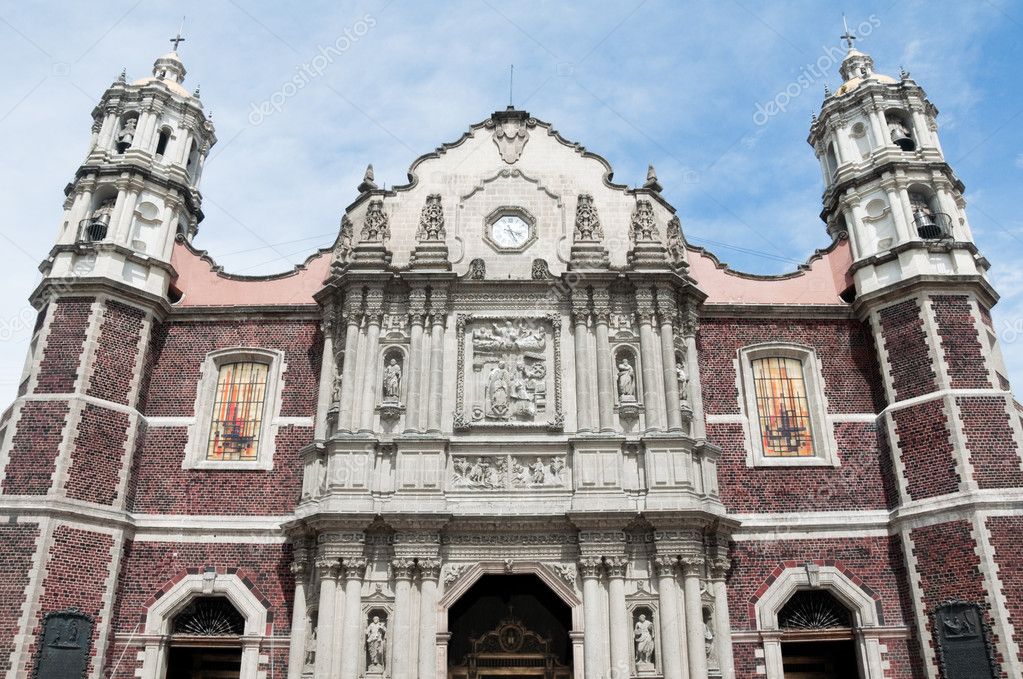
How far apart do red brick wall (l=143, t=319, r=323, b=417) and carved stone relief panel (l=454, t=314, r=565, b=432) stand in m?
3.96

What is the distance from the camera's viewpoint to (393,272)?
65.3 feet

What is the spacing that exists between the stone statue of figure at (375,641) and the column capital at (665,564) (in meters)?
5.62

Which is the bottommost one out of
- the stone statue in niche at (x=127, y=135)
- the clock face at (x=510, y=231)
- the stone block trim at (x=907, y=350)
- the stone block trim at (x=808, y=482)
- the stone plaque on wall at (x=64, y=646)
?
the stone plaque on wall at (x=64, y=646)

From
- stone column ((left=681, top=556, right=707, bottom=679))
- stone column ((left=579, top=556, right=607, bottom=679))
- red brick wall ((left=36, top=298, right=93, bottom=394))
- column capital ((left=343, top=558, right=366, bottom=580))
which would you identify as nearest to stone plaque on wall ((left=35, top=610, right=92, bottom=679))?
red brick wall ((left=36, top=298, right=93, bottom=394))

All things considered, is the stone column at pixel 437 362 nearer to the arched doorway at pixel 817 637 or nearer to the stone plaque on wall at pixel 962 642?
the arched doorway at pixel 817 637

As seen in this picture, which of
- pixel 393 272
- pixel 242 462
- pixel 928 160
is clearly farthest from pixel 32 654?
pixel 928 160

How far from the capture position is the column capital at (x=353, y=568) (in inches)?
673

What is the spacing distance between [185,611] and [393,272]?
8845 mm

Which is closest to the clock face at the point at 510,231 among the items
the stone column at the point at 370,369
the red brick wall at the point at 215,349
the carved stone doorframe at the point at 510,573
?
the stone column at the point at 370,369

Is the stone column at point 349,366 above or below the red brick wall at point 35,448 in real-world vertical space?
above

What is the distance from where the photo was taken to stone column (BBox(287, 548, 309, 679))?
55.9 feet

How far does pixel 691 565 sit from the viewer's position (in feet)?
56.1

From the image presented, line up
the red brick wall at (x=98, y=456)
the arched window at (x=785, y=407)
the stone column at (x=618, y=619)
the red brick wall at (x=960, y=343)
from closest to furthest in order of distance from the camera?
1. the stone column at (x=618, y=619)
2. the red brick wall at (x=98, y=456)
3. the red brick wall at (x=960, y=343)
4. the arched window at (x=785, y=407)

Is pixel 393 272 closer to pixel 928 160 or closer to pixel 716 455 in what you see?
pixel 716 455
